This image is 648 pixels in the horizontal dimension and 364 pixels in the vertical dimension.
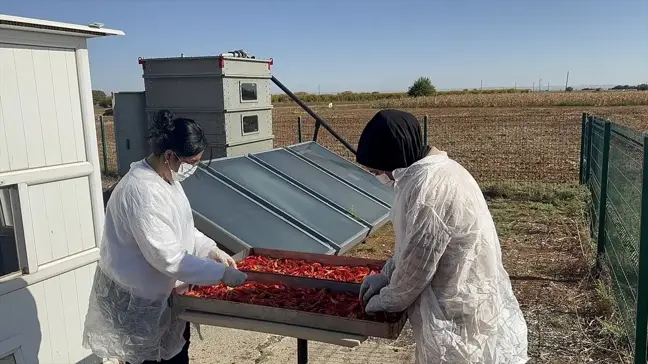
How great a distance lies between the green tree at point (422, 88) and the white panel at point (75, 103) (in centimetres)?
6924

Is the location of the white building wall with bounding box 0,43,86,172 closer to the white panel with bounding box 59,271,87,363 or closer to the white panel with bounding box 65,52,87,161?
the white panel with bounding box 65,52,87,161

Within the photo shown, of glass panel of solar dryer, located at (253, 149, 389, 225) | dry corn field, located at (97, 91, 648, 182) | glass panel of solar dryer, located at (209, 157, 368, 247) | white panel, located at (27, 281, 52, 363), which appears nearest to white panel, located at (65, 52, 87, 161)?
white panel, located at (27, 281, 52, 363)

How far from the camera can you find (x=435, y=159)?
2.43 meters

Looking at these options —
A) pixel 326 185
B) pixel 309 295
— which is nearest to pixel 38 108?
pixel 309 295

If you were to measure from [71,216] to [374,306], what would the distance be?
7.96ft

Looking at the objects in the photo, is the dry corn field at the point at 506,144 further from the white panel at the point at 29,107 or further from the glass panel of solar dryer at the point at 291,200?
the white panel at the point at 29,107

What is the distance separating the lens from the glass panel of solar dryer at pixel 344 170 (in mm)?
8695

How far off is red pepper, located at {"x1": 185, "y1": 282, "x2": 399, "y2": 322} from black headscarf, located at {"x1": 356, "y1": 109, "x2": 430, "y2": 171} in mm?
835

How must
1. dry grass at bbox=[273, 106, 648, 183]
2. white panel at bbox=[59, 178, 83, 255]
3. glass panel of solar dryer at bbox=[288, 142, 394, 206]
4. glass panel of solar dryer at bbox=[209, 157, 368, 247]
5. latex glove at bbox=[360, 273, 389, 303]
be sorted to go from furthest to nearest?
dry grass at bbox=[273, 106, 648, 183]
glass panel of solar dryer at bbox=[288, 142, 394, 206]
glass panel of solar dryer at bbox=[209, 157, 368, 247]
white panel at bbox=[59, 178, 83, 255]
latex glove at bbox=[360, 273, 389, 303]

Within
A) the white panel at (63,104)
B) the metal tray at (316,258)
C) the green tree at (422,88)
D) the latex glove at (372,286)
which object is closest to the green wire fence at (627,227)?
the metal tray at (316,258)

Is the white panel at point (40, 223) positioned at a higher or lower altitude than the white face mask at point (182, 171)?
lower

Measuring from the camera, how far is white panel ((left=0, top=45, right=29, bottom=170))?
3258 millimetres

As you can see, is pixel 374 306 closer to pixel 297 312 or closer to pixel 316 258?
pixel 297 312

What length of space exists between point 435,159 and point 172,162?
1504mm
